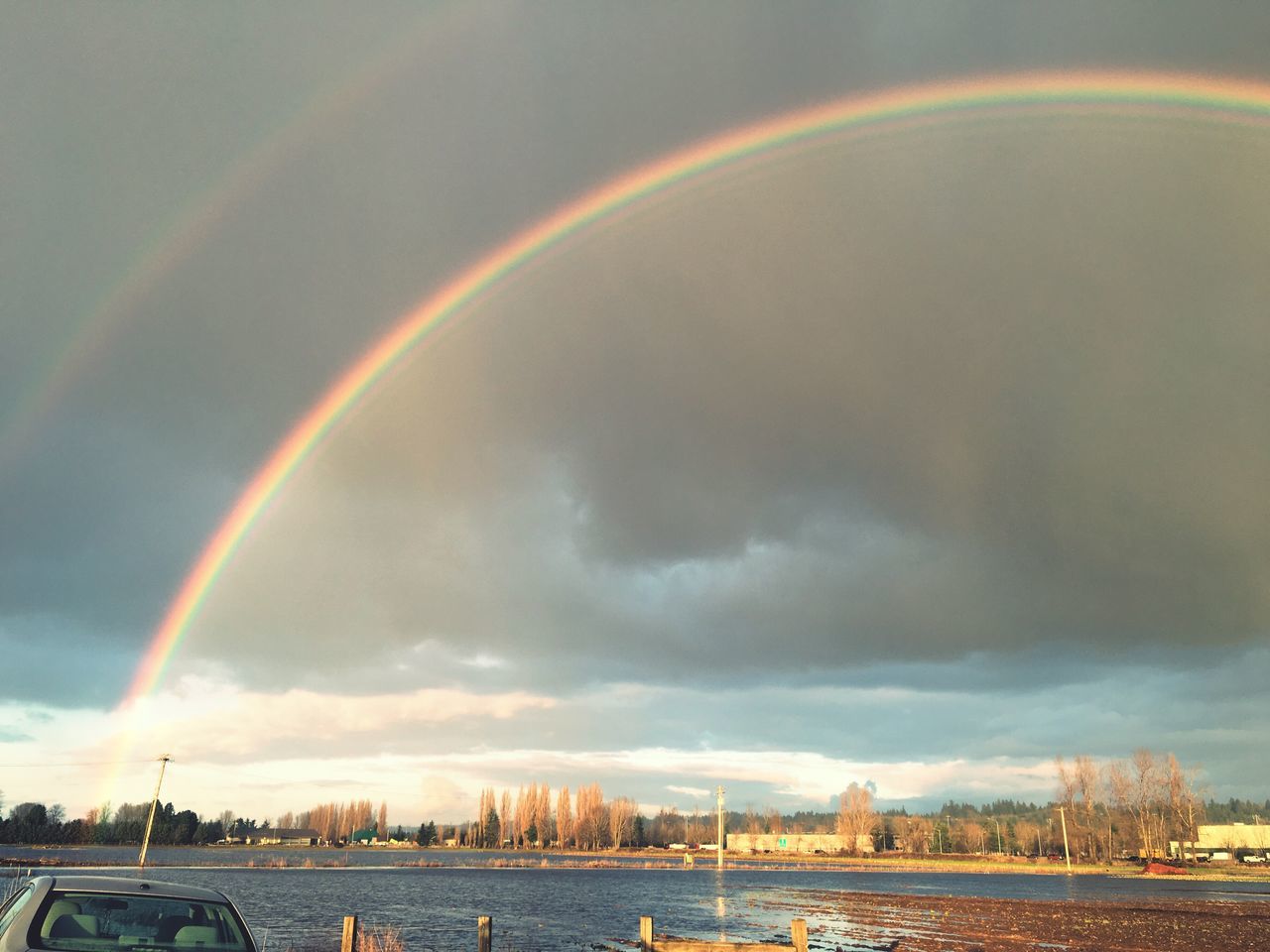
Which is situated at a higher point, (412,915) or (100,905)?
(100,905)

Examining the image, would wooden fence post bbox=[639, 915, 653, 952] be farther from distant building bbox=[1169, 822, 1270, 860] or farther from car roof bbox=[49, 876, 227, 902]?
distant building bbox=[1169, 822, 1270, 860]

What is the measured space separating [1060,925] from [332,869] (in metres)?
112

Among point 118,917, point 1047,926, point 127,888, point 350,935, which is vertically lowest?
point 1047,926

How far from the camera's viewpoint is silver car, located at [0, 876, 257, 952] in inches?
299

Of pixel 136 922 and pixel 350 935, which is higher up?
pixel 136 922

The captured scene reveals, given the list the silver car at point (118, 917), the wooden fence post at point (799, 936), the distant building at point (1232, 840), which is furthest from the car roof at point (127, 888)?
the distant building at point (1232, 840)

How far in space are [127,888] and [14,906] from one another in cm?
114

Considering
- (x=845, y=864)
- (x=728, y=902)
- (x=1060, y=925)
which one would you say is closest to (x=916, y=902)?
(x=728, y=902)

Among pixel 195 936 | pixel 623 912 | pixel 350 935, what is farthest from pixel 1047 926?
pixel 195 936

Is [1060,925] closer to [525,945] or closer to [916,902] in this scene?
[916,902]

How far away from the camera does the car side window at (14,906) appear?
7.81 metres

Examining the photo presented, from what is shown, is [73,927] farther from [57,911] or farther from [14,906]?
[14,906]

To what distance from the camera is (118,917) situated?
8117mm

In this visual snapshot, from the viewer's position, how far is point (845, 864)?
176m
